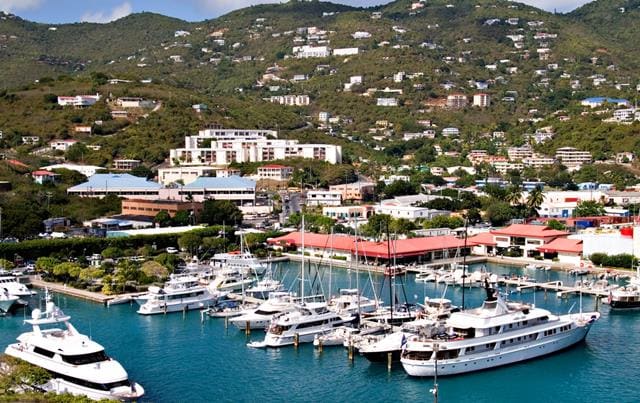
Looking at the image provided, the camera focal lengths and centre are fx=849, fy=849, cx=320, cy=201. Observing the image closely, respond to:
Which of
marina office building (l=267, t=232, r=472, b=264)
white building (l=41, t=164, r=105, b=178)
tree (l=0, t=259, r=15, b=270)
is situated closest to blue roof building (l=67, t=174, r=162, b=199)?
white building (l=41, t=164, r=105, b=178)

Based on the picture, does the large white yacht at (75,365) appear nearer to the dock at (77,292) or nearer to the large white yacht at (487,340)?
the large white yacht at (487,340)

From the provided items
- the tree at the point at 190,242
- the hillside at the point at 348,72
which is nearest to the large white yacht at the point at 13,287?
the tree at the point at 190,242

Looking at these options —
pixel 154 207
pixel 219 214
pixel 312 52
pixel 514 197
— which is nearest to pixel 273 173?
pixel 154 207

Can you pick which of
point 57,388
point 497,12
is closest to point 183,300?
point 57,388

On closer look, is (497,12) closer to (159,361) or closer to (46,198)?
(46,198)

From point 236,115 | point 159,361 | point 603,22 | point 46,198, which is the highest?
point 603,22
